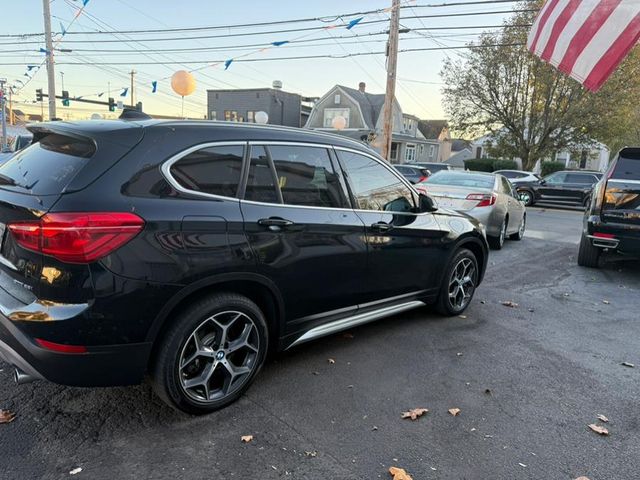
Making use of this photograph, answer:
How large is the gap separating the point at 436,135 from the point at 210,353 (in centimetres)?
5390

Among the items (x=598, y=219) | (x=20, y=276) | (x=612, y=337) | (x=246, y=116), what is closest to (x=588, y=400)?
(x=612, y=337)

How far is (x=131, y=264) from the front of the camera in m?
2.40

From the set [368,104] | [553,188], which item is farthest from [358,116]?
[553,188]

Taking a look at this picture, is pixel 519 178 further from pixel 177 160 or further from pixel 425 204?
pixel 177 160

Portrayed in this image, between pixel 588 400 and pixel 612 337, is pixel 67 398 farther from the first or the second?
pixel 612 337

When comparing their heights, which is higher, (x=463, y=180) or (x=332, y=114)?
(x=332, y=114)

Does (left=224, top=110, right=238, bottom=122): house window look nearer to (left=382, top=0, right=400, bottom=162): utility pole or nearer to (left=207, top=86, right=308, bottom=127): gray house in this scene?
Answer: (left=207, top=86, right=308, bottom=127): gray house

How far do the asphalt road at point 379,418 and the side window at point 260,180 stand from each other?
1.33m

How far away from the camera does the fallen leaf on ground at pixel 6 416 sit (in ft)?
8.98

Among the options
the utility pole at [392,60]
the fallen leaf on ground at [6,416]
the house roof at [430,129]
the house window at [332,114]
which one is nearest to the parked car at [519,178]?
the utility pole at [392,60]

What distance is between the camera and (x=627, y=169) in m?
6.47

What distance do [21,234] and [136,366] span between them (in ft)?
2.96

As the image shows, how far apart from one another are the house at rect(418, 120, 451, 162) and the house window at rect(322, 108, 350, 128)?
12794mm

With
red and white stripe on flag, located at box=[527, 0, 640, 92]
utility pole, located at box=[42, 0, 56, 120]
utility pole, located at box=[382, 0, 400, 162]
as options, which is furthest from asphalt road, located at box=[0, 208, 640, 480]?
utility pole, located at box=[42, 0, 56, 120]
